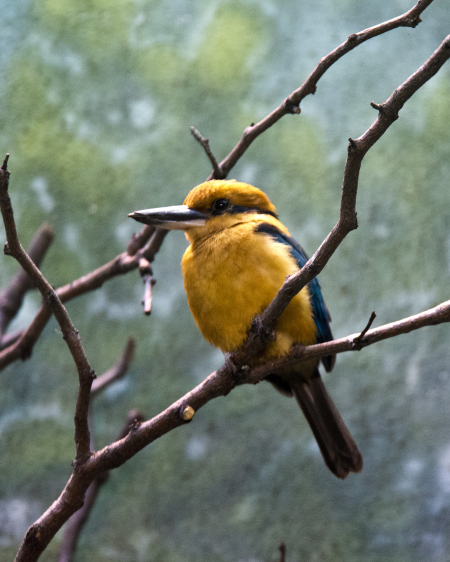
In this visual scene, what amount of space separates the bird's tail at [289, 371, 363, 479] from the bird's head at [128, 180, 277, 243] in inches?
21.5

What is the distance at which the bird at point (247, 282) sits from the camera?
145 centimetres

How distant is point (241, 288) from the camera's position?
4.70ft

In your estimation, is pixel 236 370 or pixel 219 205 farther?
pixel 219 205

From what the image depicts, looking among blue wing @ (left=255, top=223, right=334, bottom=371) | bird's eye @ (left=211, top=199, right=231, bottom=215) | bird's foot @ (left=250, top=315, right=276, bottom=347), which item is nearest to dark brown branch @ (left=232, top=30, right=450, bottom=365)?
bird's foot @ (left=250, top=315, right=276, bottom=347)

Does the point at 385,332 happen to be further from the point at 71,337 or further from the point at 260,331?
the point at 71,337

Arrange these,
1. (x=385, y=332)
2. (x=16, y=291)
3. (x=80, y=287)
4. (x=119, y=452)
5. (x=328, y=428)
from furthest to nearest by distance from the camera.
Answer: (x=16, y=291)
(x=80, y=287)
(x=328, y=428)
(x=119, y=452)
(x=385, y=332)

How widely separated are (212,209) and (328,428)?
0.75 metres

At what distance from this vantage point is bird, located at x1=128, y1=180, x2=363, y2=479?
4.74ft

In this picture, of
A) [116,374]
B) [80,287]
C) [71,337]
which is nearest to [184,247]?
[116,374]

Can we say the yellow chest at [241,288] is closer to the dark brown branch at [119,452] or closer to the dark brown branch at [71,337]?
the dark brown branch at [119,452]

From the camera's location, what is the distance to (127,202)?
2.80 metres

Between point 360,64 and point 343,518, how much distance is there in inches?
85.6

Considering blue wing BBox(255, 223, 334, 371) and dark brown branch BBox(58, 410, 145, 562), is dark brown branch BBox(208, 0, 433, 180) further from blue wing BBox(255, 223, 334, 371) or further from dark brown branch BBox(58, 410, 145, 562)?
dark brown branch BBox(58, 410, 145, 562)

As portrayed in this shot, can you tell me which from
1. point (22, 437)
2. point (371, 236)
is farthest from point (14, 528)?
point (371, 236)
